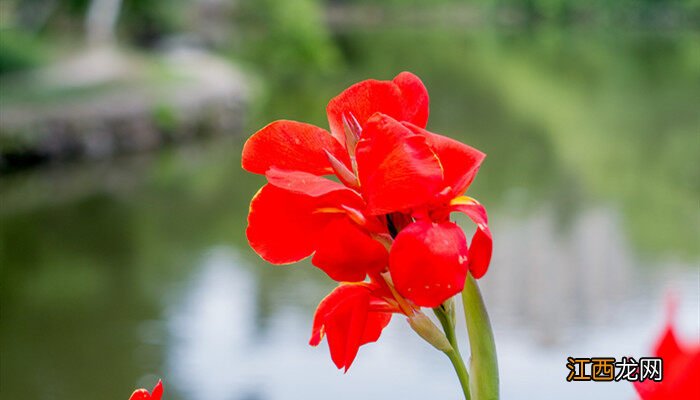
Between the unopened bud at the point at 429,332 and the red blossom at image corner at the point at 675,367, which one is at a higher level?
the unopened bud at the point at 429,332

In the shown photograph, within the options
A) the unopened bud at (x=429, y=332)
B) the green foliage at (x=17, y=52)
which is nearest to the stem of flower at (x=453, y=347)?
the unopened bud at (x=429, y=332)

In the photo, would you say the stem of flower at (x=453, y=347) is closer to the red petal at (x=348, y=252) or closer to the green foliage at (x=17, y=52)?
the red petal at (x=348, y=252)

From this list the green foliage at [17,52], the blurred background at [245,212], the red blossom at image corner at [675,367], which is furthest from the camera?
the green foliage at [17,52]

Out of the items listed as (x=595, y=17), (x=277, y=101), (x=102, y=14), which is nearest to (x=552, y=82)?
(x=277, y=101)

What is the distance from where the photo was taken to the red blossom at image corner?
0.66 feet

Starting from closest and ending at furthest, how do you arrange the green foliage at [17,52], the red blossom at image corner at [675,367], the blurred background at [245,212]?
the red blossom at image corner at [675,367] < the blurred background at [245,212] < the green foliage at [17,52]

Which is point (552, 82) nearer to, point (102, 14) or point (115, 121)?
point (102, 14)

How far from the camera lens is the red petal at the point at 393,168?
0.29 metres

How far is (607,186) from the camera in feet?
19.5

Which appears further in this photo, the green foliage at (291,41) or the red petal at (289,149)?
the green foliage at (291,41)

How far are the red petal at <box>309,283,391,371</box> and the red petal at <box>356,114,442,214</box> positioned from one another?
0.03 m

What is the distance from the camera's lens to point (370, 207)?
0.30 meters

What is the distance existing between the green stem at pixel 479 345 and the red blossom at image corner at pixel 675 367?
2.8 inches

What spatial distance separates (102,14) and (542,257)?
19.8 feet
